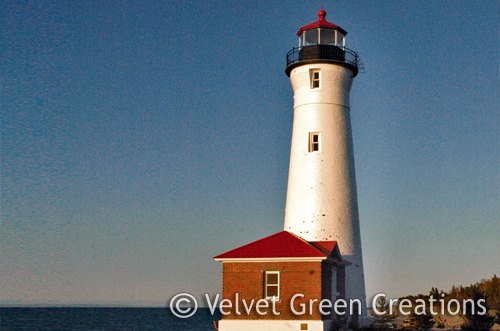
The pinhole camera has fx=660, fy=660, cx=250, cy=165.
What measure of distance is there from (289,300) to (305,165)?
277 inches

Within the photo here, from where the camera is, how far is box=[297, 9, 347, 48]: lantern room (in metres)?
31.1

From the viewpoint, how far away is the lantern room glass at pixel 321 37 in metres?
31.2

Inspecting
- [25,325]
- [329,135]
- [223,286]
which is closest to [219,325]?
[223,286]

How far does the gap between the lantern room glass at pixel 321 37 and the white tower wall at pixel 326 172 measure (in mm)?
1589

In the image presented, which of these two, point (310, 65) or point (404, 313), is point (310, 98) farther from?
point (404, 313)

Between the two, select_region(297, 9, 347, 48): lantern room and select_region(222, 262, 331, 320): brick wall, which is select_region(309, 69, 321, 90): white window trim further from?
select_region(222, 262, 331, 320): brick wall

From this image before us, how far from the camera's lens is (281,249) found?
25531 millimetres

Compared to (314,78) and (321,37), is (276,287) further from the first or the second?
(321,37)

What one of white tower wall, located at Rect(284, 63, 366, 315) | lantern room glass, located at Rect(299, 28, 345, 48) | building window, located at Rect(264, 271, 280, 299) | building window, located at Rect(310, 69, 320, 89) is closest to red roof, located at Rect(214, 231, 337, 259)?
building window, located at Rect(264, 271, 280, 299)

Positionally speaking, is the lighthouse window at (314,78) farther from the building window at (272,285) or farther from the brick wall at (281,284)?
the building window at (272,285)

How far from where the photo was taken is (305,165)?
2961 cm

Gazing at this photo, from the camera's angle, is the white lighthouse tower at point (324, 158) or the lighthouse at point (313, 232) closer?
the lighthouse at point (313, 232)

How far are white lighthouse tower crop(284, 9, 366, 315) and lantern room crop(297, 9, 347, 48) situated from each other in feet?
0.78

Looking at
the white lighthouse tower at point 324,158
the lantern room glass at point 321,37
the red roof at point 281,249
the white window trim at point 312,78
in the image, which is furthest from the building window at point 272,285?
the lantern room glass at point 321,37
